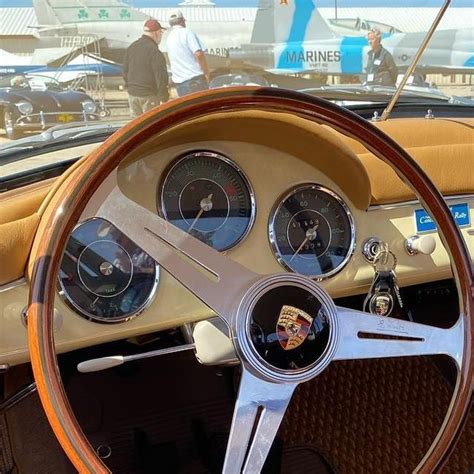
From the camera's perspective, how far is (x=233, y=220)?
5.40ft

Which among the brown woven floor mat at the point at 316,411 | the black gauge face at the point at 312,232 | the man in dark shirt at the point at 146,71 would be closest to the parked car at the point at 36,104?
the man in dark shirt at the point at 146,71

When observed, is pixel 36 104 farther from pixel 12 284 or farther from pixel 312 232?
pixel 312 232

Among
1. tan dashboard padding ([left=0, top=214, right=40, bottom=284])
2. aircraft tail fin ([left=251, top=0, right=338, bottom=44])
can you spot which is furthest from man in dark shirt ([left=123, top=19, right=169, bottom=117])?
tan dashboard padding ([left=0, top=214, right=40, bottom=284])

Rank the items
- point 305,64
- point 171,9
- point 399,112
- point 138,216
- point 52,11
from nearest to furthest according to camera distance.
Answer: point 138,216, point 52,11, point 171,9, point 305,64, point 399,112

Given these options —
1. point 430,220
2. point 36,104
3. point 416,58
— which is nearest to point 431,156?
point 430,220

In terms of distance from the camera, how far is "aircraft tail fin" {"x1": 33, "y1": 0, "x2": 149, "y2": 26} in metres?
1.56

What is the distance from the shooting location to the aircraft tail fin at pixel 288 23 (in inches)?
67.5

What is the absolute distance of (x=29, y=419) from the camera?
204 centimetres

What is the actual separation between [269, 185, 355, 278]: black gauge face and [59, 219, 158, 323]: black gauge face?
0.31 m

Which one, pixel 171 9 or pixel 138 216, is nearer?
pixel 138 216

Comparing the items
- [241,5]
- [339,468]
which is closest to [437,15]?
[241,5]

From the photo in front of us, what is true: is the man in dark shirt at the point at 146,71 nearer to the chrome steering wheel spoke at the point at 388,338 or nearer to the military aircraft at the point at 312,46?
the military aircraft at the point at 312,46

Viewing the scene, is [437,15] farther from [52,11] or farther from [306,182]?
[52,11]

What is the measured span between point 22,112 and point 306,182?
680mm
